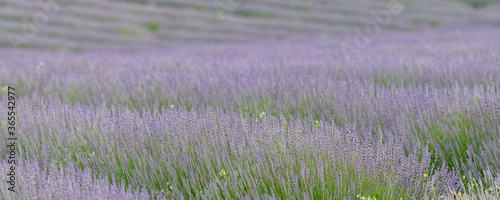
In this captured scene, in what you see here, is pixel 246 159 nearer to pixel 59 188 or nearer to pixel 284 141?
pixel 284 141

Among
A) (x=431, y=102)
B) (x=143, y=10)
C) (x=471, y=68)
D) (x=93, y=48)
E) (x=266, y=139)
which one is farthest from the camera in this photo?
(x=143, y=10)

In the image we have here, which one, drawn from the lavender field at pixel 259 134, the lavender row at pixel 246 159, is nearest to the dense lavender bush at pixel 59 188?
the lavender field at pixel 259 134

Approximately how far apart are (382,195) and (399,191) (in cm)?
10

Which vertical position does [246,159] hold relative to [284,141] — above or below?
below

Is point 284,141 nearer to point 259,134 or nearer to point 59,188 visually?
point 259,134

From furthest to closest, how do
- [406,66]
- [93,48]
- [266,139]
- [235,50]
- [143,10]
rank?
[143,10], [93,48], [235,50], [406,66], [266,139]

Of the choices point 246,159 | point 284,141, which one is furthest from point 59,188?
point 284,141

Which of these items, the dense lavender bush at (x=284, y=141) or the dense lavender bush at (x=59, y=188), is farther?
the dense lavender bush at (x=284, y=141)

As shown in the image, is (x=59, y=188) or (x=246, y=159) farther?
(x=246, y=159)

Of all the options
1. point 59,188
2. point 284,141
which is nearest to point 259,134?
point 284,141

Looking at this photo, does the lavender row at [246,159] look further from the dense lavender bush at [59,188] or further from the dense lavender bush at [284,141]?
the dense lavender bush at [59,188]

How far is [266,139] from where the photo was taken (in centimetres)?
240

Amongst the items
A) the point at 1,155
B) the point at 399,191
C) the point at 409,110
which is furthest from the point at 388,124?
the point at 1,155

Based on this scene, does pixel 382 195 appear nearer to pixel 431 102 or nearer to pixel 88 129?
pixel 431 102
